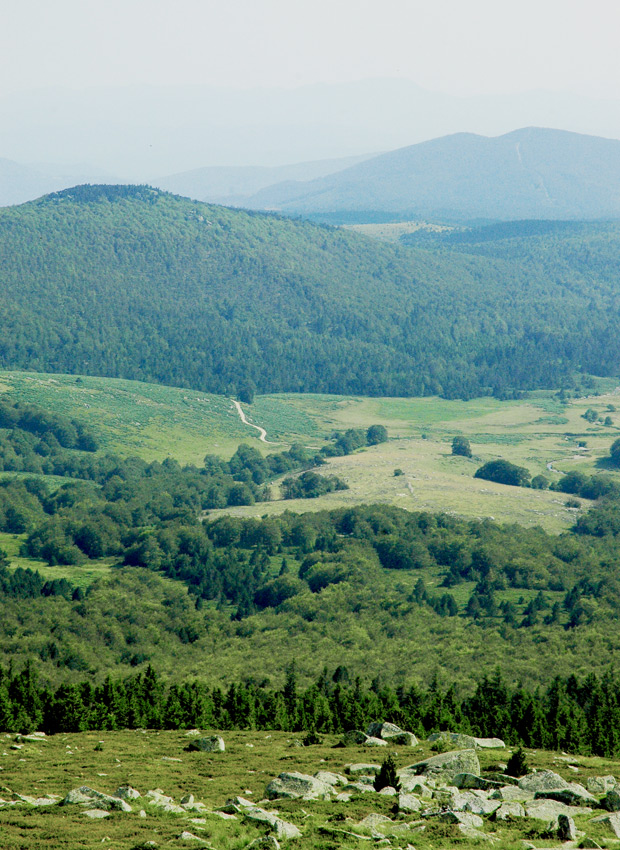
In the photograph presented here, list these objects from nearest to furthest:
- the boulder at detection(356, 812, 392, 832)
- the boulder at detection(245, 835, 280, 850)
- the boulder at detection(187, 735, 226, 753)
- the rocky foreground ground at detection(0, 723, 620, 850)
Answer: the boulder at detection(245, 835, 280, 850) → the rocky foreground ground at detection(0, 723, 620, 850) → the boulder at detection(356, 812, 392, 832) → the boulder at detection(187, 735, 226, 753)

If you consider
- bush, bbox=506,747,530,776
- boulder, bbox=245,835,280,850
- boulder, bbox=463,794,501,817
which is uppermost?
boulder, bbox=245,835,280,850

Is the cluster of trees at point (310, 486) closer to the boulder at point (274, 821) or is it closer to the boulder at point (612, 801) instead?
the boulder at point (612, 801)

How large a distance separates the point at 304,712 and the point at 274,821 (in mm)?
25610

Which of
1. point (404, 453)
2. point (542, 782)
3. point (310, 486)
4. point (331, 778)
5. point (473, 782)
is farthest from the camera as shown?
point (404, 453)

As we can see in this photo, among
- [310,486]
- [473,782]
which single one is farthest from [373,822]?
[310,486]

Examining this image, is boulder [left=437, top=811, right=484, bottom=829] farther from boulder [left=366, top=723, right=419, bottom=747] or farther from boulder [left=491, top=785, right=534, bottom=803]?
boulder [left=366, top=723, right=419, bottom=747]

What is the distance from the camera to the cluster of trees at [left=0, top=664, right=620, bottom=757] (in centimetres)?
5141

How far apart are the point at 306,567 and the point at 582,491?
5430cm

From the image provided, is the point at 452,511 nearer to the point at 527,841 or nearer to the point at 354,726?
the point at 354,726

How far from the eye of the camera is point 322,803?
33.2m

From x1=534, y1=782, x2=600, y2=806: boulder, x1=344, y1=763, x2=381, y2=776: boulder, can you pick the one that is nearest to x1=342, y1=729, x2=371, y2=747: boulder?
x1=344, y1=763, x2=381, y2=776: boulder

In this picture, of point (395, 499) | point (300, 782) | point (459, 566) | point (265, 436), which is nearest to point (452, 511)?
point (395, 499)

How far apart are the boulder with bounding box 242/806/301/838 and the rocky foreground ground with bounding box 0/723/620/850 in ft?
0.12

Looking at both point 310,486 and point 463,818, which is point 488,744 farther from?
point 310,486
